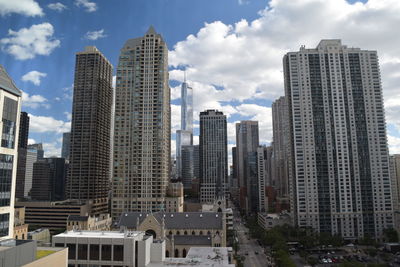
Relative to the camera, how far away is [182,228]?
104250mm

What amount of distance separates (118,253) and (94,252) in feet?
18.8

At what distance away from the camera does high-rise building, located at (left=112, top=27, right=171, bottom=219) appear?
153m

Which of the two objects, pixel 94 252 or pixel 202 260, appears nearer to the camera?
pixel 94 252

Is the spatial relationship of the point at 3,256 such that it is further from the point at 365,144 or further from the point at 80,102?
the point at 80,102

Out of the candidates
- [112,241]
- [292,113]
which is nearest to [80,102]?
[292,113]

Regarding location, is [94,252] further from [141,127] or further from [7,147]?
[141,127]

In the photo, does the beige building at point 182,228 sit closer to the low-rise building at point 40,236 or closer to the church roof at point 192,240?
the church roof at point 192,240

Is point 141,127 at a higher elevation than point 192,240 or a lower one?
higher

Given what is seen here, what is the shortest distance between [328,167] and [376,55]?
214 feet

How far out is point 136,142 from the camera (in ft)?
517

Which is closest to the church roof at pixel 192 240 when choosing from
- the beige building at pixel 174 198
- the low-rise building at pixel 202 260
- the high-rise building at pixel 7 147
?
the low-rise building at pixel 202 260

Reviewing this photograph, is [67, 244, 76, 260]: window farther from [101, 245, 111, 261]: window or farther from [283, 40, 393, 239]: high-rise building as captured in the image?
[283, 40, 393, 239]: high-rise building

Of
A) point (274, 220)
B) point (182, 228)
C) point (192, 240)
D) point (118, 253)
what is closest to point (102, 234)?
point (118, 253)

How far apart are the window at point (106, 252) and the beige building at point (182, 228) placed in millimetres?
26159
